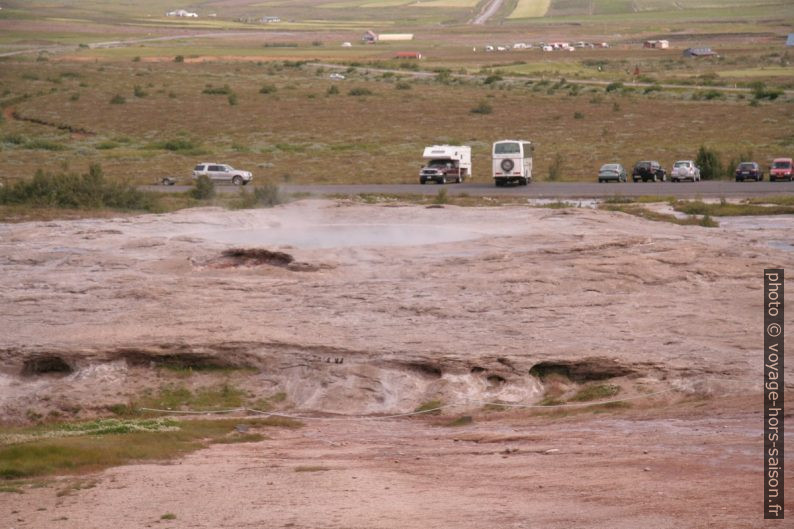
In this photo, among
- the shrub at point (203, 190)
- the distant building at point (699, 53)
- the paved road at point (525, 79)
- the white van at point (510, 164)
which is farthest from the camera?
the distant building at point (699, 53)

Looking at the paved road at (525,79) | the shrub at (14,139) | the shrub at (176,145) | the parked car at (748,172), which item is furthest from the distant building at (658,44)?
the parked car at (748,172)

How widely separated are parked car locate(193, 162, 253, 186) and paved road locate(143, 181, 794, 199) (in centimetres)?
114

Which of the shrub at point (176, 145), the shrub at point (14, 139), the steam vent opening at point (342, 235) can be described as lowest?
the shrub at point (176, 145)

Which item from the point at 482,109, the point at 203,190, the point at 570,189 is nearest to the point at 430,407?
the point at 203,190

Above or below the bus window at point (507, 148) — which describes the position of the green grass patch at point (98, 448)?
below

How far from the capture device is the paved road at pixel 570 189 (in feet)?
194

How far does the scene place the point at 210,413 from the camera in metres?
23.4

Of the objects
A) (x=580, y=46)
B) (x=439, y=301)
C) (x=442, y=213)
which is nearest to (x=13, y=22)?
(x=580, y=46)

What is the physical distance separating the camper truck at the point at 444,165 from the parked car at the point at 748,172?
49.0 feet

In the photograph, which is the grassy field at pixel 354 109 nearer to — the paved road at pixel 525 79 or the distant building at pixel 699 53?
the paved road at pixel 525 79

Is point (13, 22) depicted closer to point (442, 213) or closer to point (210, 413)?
point (442, 213)

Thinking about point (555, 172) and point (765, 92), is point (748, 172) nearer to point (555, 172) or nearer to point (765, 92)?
point (555, 172)

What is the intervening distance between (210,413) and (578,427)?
23.3ft

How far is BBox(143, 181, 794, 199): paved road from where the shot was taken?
59.1m
